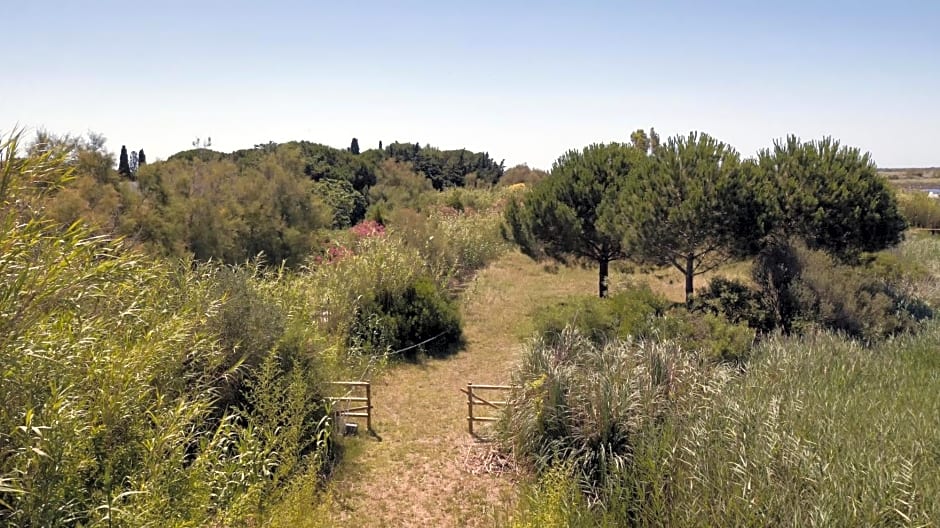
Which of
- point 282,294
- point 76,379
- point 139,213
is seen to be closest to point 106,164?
point 139,213

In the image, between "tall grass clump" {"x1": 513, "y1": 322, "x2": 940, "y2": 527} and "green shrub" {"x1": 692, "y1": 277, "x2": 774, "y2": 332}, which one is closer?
"tall grass clump" {"x1": 513, "y1": 322, "x2": 940, "y2": 527}

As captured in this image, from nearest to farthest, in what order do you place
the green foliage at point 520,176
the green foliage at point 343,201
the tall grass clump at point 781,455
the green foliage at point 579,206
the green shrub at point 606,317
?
the tall grass clump at point 781,455 < the green shrub at point 606,317 < the green foliage at point 579,206 < the green foliage at point 343,201 < the green foliage at point 520,176

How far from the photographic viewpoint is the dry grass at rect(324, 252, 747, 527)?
20.5 feet

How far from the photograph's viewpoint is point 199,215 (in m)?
14.1

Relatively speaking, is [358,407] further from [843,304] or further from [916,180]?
[916,180]

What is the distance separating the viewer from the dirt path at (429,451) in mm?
6258

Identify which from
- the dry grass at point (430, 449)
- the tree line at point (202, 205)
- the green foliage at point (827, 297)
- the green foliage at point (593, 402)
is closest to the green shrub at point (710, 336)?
the green foliage at point (593, 402)

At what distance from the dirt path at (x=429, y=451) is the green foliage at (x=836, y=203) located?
5.65 meters

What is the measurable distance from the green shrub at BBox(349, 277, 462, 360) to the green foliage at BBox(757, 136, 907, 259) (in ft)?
22.0

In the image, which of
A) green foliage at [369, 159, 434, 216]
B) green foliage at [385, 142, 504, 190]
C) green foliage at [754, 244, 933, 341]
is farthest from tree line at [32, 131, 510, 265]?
green foliage at [385, 142, 504, 190]

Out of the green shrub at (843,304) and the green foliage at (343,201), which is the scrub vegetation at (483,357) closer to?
the green shrub at (843,304)

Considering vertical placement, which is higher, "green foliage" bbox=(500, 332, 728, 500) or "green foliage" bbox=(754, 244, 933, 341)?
"green foliage" bbox=(754, 244, 933, 341)

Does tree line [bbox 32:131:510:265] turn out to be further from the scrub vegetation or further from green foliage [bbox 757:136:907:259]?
green foliage [bbox 757:136:907:259]

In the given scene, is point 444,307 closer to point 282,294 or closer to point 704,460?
point 282,294
